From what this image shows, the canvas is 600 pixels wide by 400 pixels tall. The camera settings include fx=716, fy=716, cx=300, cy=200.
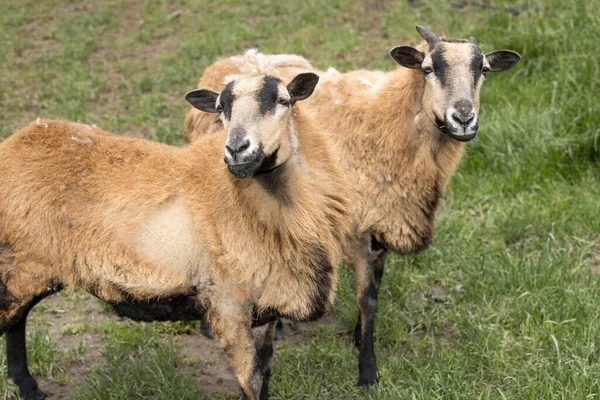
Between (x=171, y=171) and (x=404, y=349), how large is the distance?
225 centimetres

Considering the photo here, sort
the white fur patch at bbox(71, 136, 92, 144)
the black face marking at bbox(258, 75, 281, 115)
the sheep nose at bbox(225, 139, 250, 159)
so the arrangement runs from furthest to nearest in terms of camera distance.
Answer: the white fur patch at bbox(71, 136, 92, 144), the black face marking at bbox(258, 75, 281, 115), the sheep nose at bbox(225, 139, 250, 159)

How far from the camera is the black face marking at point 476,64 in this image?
468 centimetres

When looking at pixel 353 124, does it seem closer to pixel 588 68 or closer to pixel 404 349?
pixel 404 349

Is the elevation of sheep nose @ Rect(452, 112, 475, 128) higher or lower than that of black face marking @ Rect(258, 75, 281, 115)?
lower

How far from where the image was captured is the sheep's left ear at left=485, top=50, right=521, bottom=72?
5137 millimetres

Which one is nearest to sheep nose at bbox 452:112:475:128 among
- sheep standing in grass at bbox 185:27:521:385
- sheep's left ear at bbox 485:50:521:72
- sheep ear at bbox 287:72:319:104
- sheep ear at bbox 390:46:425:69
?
sheep standing in grass at bbox 185:27:521:385

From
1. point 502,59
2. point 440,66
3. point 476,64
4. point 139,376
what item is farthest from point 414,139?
point 139,376

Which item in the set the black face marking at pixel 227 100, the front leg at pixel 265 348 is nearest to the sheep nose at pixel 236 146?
the black face marking at pixel 227 100

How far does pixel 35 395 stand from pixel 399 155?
2.95 metres

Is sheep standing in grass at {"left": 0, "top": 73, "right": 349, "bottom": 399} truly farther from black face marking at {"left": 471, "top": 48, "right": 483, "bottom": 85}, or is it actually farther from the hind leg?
black face marking at {"left": 471, "top": 48, "right": 483, "bottom": 85}

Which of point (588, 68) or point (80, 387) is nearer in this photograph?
point (80, 387)

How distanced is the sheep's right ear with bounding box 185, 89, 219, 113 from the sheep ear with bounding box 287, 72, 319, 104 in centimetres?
51

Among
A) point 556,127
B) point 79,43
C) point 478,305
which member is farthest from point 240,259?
point 79,43

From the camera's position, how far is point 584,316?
16.4 feet
